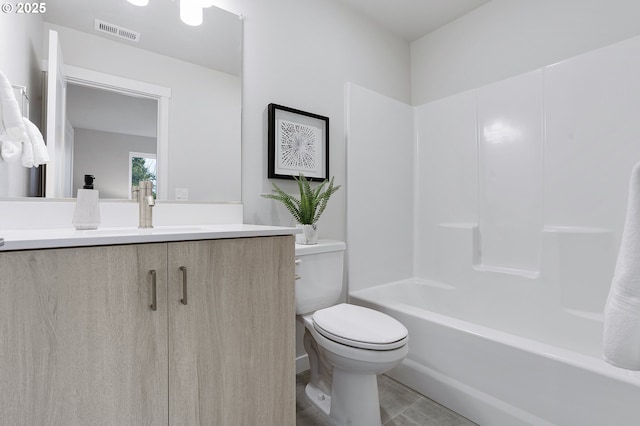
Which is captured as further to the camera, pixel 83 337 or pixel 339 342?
pixel 339 342

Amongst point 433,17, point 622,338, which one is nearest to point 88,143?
point 622,338

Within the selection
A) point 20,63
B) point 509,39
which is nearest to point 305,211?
point 20,63

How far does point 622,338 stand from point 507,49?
225cm

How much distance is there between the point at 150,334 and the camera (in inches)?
34.3

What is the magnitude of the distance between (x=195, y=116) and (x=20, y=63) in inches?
24.7

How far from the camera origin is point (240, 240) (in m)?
1.05

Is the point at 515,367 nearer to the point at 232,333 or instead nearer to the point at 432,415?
the point at 432,415

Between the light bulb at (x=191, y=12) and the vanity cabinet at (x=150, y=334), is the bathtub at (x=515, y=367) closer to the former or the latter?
the vanity cabinet at (x=150, y=334)

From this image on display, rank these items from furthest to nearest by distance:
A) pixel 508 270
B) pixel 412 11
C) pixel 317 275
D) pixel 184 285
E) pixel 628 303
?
pixel 412 11 < pixel 508 270 < pixel 317 275 < pixel 184 285 < pixel 628 303

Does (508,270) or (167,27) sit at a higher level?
(167,27)

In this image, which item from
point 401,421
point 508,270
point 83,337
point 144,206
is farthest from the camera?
point 508,270

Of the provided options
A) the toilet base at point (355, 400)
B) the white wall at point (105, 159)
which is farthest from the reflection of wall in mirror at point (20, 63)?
the toilet base at point (355, 400)

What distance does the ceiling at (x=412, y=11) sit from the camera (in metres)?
2.18

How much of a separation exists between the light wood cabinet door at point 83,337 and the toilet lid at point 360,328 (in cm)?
67
